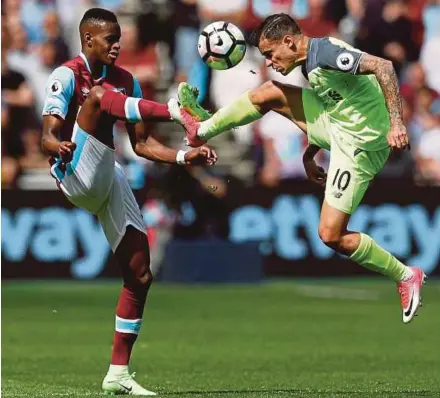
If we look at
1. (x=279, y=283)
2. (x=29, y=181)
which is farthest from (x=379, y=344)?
(x=29, y=181)

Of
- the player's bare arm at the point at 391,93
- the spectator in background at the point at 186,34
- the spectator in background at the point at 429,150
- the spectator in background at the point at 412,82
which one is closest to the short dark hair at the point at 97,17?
the player's bare arm at the point at 391,93

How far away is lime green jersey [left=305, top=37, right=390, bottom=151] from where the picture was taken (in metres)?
9.64

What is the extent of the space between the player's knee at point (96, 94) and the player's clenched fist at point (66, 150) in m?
0.46

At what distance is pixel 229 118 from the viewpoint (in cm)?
984

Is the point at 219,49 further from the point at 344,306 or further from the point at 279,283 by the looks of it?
the point at 279,283

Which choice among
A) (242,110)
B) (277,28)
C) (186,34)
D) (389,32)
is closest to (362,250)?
(242,110)

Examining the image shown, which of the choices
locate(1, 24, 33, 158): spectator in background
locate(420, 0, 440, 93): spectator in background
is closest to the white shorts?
locate(1, 24, 33, 158): spectator in background

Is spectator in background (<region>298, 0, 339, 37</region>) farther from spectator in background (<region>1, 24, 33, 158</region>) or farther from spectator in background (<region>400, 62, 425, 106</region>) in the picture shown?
spectator in background (<region>1, 24, 33, 158</region>)

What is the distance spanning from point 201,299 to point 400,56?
219 inches

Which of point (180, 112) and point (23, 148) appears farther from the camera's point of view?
point (23, 148)

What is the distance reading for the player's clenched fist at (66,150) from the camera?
8852mm

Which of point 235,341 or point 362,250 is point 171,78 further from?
point 362,250

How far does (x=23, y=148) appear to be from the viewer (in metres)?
19.8

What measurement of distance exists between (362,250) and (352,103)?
1.03 metres
